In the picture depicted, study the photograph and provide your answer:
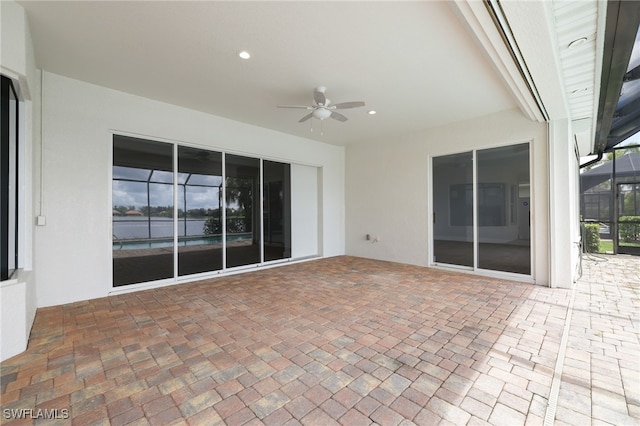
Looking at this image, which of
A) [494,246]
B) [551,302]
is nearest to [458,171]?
[494,246]

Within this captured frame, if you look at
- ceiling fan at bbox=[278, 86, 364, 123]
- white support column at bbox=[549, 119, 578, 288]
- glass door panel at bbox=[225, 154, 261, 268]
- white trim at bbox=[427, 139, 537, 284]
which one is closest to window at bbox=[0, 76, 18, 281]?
ceiling fan at bbox=[278, 86, 364, 123]

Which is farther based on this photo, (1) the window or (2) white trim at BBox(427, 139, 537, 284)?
(2) white trim at BBox(427, 139, 537, 284)

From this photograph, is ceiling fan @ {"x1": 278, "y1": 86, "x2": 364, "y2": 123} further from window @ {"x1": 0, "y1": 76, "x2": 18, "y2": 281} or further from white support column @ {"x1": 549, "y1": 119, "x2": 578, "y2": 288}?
white support column @ {"x1": 549, "y1": 119, "x2": 578, "y2": 288}

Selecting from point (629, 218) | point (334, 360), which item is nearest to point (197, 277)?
point (334, 360)

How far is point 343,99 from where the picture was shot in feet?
13.9

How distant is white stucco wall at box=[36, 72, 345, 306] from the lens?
345 centimetres

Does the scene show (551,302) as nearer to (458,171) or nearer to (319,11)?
(458,171)

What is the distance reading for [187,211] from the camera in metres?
4.70

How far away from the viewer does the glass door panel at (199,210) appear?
4.67 metres

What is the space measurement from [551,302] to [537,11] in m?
3.36

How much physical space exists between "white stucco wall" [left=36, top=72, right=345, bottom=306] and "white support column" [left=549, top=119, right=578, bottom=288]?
6.01 metres

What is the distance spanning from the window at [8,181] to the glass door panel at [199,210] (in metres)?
2.03

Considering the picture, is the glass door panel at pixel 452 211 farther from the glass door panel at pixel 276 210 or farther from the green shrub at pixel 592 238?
the green shrub at pixel 592 238

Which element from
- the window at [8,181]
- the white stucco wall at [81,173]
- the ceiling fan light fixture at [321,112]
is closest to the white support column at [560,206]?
the ceiling fan light fixture at [321,112]
